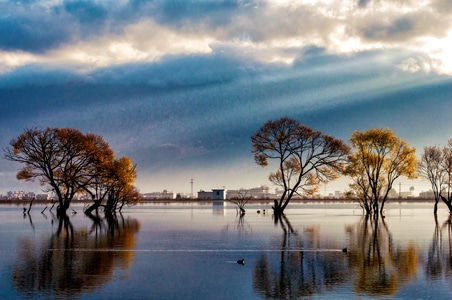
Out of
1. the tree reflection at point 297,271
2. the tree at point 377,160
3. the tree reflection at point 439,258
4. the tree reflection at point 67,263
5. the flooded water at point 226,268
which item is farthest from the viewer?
the tree at point 377,160

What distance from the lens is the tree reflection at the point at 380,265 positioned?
71.4ft

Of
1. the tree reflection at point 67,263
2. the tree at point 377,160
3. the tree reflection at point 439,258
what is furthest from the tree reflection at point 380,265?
the tree at point 377,160

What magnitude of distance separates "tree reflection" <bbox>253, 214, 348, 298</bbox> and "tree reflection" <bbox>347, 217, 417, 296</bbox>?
83 centimetres

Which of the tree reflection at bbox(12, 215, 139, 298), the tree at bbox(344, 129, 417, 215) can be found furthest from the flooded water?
the tree at bbox(344, 129, 417, 215)

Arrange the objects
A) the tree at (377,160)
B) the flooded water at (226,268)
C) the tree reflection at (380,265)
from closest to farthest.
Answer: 1. the flooded water at (226,268)
2. the tree reflection at (380,265)
3. the tree at (377,160)

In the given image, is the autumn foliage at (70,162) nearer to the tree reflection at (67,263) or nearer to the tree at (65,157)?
the tree at (65,157)

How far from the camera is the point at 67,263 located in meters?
28.2

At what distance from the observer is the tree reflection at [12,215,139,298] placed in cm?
2148

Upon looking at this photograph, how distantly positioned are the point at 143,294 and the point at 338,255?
1475cm

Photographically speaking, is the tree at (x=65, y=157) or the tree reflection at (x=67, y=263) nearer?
the tree reflection at (x=67, y=263)

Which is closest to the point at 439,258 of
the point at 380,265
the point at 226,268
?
the point at 380,265

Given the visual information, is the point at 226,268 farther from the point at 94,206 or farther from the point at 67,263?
the point at 94,206

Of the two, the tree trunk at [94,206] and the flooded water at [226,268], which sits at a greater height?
the tree trunk at [94,206]

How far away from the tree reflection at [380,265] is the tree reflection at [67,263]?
10.7 m
